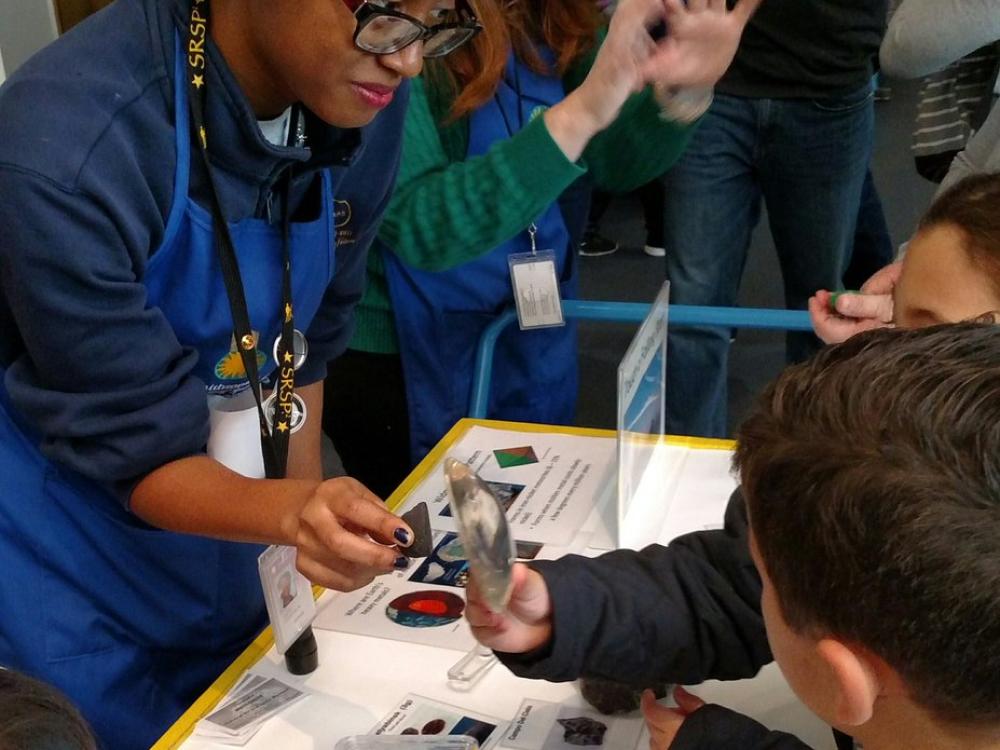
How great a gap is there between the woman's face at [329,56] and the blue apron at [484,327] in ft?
2.00

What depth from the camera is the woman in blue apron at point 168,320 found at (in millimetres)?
865

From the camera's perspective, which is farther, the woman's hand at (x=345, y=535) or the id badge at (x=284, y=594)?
the id badge at (x=284, y=594)

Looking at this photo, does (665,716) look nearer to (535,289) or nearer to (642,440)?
(642,440)

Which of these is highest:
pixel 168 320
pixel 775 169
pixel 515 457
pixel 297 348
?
pixel 168 320

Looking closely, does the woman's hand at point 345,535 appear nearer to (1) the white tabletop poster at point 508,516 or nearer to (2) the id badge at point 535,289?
(1) the white tabletop poster at point 508,516

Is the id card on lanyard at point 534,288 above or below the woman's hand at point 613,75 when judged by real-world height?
below

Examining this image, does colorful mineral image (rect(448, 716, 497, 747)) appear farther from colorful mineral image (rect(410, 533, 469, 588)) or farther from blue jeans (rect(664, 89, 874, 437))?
blue jeans (rect(664, 89, 874, 437))

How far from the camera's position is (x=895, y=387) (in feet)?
2.02

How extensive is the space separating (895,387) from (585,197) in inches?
46.6

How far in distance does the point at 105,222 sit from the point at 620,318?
969mm

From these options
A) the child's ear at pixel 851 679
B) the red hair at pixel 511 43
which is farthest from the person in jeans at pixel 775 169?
the child's ear at pixel 851 679

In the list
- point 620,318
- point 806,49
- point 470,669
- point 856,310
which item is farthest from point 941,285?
point 806,49

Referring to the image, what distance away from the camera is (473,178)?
1.40 meters

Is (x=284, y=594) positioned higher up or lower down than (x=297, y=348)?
lower down
